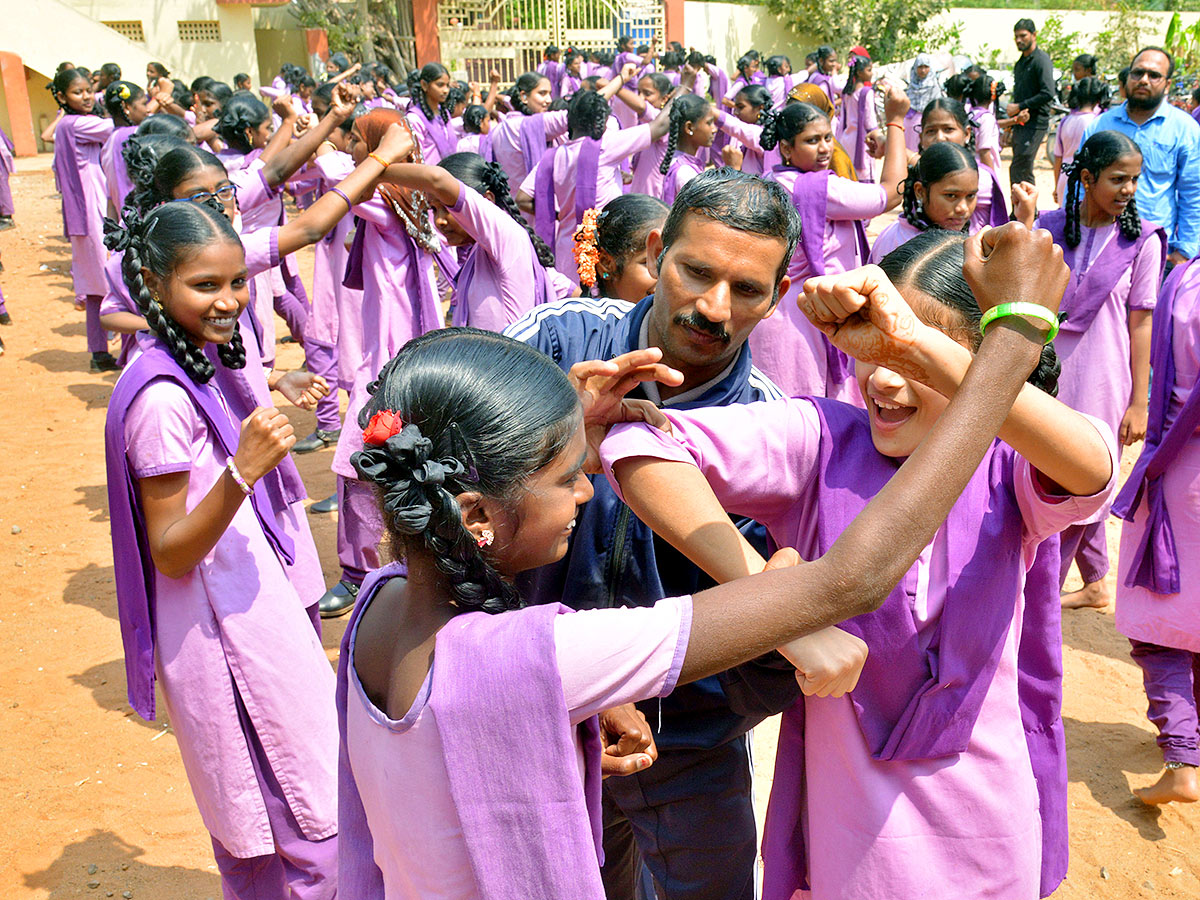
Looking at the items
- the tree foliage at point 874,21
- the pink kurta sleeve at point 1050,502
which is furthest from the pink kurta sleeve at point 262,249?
the tree foliage at point 874,21

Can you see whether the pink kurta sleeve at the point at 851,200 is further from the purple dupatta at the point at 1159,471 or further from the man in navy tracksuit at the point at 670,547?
the man in navy tracksuit at the point at 670,547

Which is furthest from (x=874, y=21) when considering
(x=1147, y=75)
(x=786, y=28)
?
(x=1147, y=75)

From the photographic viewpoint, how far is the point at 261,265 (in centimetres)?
364

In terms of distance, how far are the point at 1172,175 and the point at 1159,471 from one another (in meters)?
4.77

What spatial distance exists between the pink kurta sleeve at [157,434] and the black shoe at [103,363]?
304 inches

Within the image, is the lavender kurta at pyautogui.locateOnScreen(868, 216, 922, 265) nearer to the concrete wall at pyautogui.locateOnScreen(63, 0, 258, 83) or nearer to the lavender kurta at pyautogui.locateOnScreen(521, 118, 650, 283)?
the lavender kurta at pyautogui.locateOnScreen(521, 118, 650, 283)

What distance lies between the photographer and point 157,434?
7.67ft

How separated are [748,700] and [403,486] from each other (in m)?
0.84

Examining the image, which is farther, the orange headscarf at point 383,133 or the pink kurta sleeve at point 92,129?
the pink kurta sleeve at point 92,129

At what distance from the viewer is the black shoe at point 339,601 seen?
517cm

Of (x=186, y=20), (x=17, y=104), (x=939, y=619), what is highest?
(x=186, y=20)

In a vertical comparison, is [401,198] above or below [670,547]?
above

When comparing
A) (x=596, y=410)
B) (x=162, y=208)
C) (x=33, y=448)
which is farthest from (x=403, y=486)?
(x=33, y=448)

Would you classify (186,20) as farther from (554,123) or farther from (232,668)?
(232,668)
